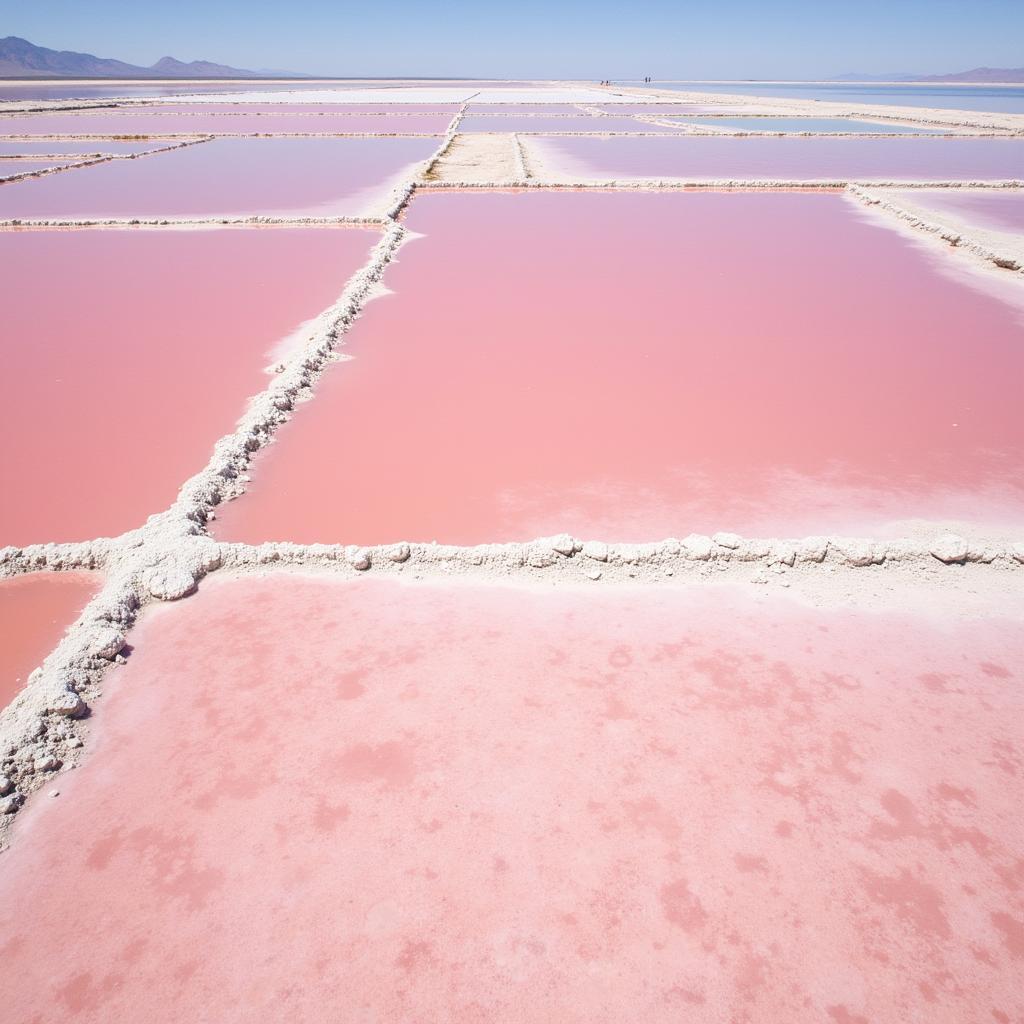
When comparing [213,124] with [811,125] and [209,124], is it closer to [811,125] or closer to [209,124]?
[209,124]

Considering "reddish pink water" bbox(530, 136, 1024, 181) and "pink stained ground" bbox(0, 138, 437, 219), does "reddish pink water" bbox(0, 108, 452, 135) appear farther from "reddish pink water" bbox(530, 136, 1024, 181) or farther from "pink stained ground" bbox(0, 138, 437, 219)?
"reddish pink water" bbox(530, 136, 1024, 181)

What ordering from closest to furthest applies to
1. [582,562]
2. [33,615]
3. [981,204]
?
[33,615]
[582,562]
[981,204]

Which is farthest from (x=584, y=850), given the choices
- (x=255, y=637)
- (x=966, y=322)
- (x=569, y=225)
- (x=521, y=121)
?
(x=521, y=121)

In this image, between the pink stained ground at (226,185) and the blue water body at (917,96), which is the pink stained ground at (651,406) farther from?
the blue water body at (917,96)

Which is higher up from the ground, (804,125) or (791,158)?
(804,125)

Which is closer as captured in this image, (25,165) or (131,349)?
(131,349)

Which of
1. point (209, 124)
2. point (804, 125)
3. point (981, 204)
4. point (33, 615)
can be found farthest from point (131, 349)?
point (804, 125)

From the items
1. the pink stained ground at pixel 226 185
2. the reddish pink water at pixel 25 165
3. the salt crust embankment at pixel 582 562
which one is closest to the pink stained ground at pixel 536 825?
the salt crust embankment at pixel 582 562

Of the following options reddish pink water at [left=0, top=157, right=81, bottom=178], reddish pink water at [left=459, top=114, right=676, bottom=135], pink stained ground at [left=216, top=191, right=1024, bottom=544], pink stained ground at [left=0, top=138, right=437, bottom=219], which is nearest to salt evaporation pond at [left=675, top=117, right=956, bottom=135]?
reddish pink water at [left=459, top=114, right=676, bottom=135]
